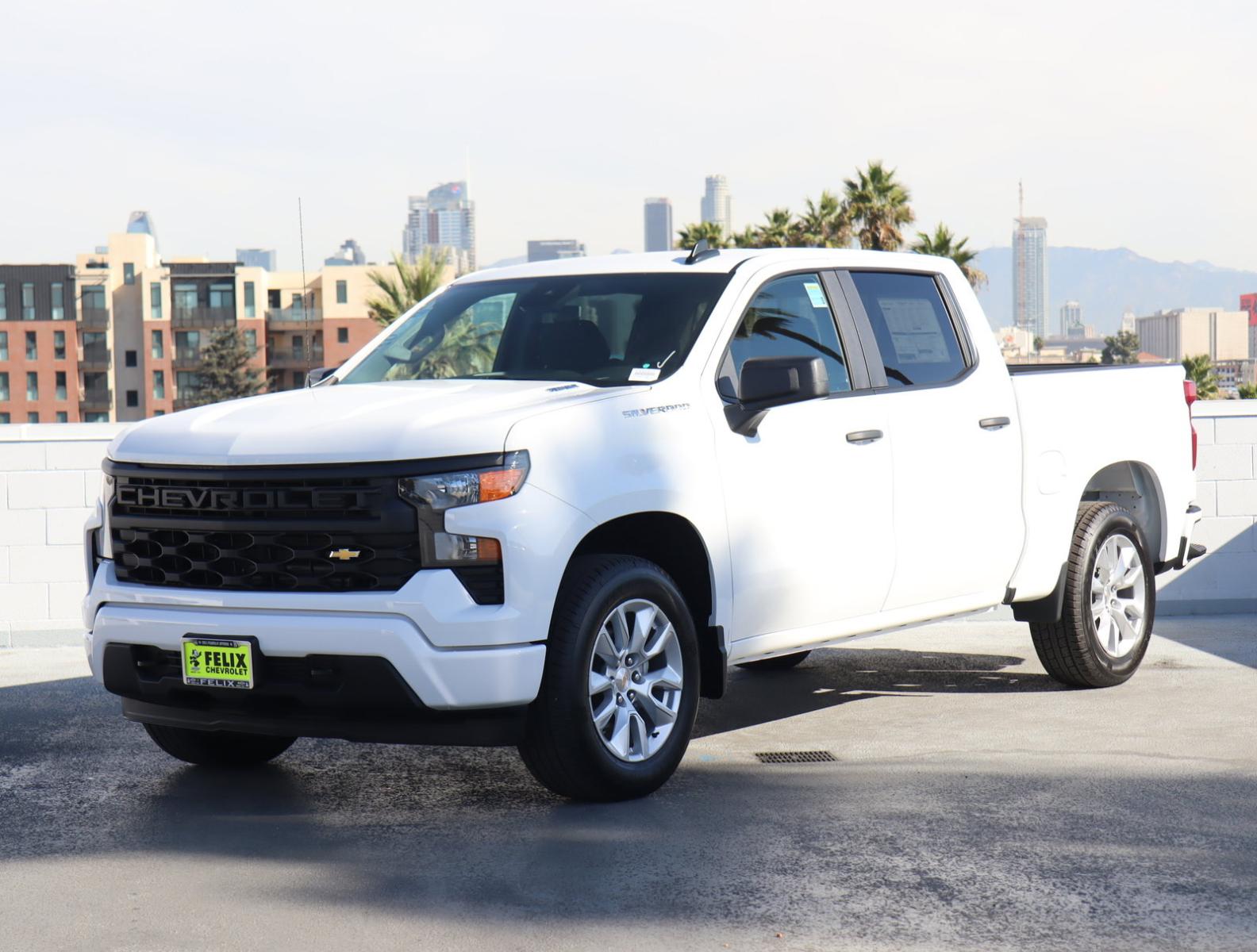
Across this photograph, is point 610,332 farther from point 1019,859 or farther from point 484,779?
point 1019,859

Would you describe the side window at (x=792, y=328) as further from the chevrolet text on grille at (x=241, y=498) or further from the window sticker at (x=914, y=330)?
the chevrolet text on grille at (x=241, y=498)

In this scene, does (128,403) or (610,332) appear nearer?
(610,332)

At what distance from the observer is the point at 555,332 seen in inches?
262

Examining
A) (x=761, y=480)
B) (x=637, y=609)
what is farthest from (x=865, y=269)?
(x=637, y=609)

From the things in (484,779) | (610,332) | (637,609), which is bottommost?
(484,779)

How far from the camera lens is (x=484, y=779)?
638 centimetres

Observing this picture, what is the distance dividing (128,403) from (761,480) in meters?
126

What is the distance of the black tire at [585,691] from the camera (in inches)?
217

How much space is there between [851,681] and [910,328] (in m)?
2.26

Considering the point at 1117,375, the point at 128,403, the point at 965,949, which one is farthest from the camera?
the point at 128,403

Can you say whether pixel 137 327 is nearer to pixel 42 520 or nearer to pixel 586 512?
pixel 42 520

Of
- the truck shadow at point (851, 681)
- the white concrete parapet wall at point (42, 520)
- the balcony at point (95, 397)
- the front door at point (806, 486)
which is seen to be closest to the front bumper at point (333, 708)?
the front door at point (806, 486)

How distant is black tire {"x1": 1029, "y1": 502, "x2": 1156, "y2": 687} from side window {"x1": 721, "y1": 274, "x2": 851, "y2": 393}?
6.18 feet

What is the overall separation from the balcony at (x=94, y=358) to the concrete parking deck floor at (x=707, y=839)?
119923 mm
